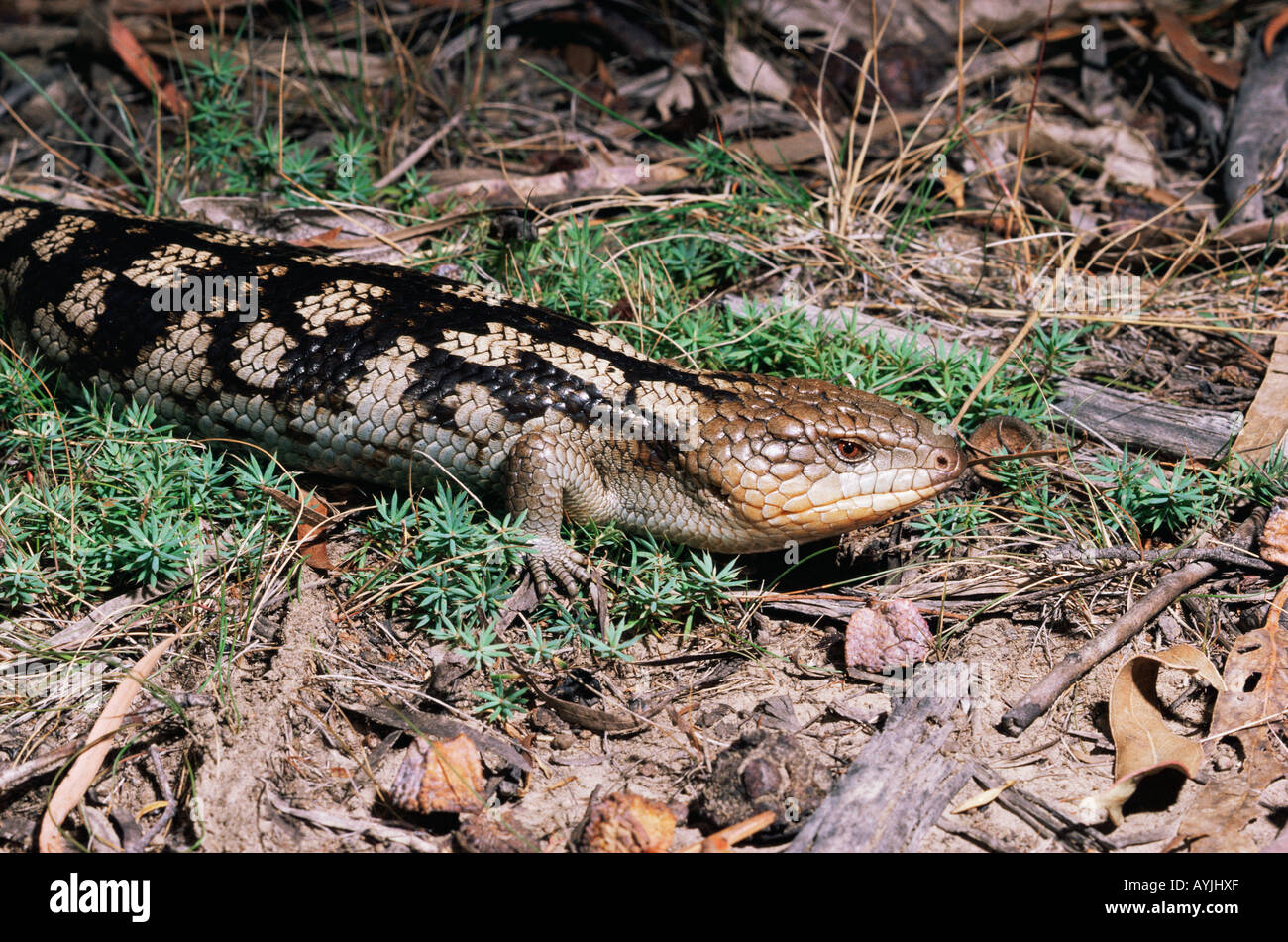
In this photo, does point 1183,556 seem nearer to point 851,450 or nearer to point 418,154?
point 851,450

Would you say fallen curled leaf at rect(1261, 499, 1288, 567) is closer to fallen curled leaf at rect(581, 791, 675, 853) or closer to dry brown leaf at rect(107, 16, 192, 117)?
fallen curled leaf at rect(581, 791, 675, 853)

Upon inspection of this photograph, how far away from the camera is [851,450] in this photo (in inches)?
147

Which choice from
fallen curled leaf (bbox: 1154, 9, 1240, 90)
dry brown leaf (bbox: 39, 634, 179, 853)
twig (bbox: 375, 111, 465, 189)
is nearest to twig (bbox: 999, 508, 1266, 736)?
dry brown leaf (bbox: 39, 634, 179, 853)

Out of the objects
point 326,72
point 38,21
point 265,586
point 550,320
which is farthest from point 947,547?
point 38,21

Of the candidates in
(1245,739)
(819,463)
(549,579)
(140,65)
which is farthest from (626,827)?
(140,65)

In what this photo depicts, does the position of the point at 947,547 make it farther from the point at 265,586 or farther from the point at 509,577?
the point at 265,586

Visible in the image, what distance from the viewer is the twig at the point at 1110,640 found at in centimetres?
330

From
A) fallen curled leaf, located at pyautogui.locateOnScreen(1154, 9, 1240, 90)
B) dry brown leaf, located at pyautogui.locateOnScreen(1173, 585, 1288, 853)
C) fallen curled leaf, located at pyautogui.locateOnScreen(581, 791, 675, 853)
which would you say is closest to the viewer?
fallen curled leaf, located at pyautogui.locateOnScreen(581, 791, 675, 853)

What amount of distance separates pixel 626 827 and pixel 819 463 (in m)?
1.53

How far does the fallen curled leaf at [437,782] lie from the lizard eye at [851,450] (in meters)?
1.71

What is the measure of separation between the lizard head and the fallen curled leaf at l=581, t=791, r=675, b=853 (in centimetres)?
127

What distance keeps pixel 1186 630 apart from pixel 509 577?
2522 mm

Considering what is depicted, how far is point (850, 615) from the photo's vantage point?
372cm

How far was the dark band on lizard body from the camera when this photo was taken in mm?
3738
